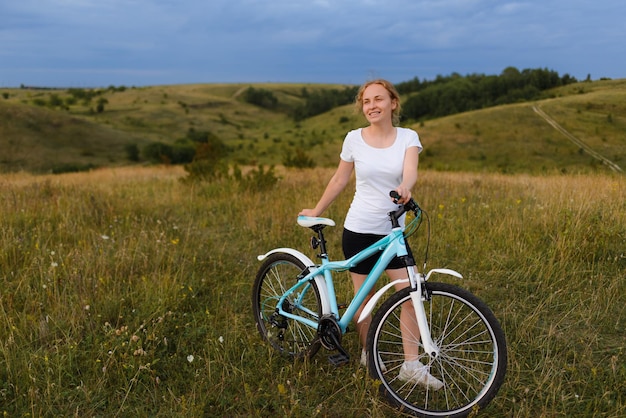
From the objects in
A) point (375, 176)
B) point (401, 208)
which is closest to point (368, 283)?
point (401, 208)

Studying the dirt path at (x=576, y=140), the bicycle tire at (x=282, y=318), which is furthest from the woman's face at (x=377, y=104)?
the dirt path at (x=576, y=140)

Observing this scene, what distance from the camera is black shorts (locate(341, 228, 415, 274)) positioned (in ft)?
10.9

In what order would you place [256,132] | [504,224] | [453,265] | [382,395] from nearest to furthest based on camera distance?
[382,395]
[453,265]
[504,224]
[256,132]

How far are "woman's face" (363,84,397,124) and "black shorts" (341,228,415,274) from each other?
81cm

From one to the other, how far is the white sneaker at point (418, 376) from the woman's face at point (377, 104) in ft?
5.69

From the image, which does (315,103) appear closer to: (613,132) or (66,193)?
(613,132)

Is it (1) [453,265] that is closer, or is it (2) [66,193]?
(1) [453,265]

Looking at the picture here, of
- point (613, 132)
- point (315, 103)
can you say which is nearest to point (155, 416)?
point (613, 132)

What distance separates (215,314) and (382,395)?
6.53 ft

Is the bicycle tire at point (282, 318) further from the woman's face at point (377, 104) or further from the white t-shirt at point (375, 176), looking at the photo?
the woman's face at point (377, 104)

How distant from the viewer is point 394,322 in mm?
4395

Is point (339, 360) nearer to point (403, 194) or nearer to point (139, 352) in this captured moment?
point (403, 194)

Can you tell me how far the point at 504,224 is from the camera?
6387 millimetres

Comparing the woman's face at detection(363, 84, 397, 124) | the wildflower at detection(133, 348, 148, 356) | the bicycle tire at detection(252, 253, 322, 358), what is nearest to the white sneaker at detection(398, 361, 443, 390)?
the bicycle tire at detection(252, 253, 322, 358)
